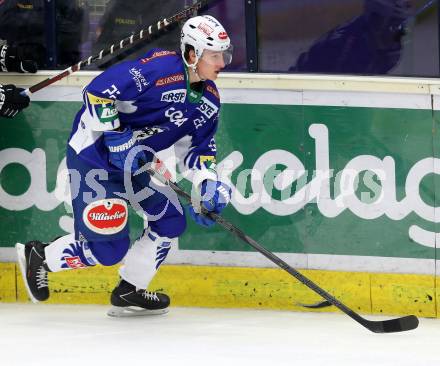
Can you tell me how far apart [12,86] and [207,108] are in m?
0.97

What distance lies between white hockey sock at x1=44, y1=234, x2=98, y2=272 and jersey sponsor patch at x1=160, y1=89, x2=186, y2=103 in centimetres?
69

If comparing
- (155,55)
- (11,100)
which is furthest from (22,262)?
(155,55)

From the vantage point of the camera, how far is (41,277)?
4.98 metres

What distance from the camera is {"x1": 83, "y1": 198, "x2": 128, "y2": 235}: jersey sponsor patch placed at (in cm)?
472

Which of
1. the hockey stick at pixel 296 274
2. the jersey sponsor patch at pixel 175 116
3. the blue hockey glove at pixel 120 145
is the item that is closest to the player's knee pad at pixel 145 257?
the hockey stick at pixel 296 274

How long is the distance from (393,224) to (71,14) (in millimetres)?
1739

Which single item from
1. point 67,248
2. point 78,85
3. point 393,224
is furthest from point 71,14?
point 393,224

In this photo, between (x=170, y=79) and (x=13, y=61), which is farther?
(x=13, y=61)

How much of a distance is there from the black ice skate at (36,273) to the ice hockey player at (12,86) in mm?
621

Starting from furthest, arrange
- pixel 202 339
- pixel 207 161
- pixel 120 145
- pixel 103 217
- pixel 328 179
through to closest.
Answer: pixel 328 179 < pixel 207 161 < pixel 103 217 < pixel 120 145 < pixel 202 339

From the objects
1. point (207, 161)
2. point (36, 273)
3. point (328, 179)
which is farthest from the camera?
point (328, 179)

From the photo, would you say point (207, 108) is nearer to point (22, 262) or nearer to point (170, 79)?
point (170, 79)

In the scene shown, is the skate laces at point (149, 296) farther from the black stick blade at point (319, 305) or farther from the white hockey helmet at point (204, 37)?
the white hockey helmet at point (204, 37)

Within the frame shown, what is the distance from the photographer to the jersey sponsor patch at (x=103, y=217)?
4.72 m
